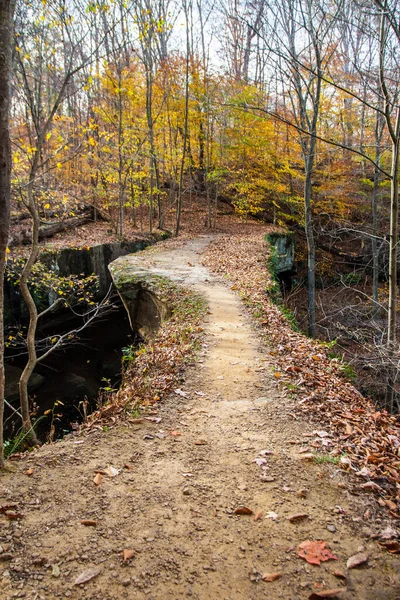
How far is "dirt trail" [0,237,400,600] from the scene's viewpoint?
2.37 metres

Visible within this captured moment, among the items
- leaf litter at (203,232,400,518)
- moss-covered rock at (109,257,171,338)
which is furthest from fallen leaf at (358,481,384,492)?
moss-covered rock at (109,257,171,338)

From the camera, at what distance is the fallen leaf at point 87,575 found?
2.36m

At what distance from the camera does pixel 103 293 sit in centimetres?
1503

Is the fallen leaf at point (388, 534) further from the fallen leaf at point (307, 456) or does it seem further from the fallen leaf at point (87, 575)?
the fallen leaf at point (87, 575)

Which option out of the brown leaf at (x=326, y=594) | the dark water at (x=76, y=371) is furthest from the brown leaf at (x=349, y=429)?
the dark water at (x=76, y=371)

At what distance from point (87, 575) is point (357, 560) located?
5.76 feet

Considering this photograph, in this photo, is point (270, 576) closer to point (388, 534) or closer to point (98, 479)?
point (388, 534)

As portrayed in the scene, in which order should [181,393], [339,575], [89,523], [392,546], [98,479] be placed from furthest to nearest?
[181,393]
[98,479]
[89,523]
[392,546]
[339,575]

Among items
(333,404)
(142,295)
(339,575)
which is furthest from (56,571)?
(142,295)

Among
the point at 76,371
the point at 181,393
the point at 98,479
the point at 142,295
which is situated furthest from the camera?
the point at 76,371

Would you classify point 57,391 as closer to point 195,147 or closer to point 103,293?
point 103,293

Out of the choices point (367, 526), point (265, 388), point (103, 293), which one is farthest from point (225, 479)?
point (103, 293)

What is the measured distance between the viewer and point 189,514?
2953 mm

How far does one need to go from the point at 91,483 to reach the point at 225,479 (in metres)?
1.17
